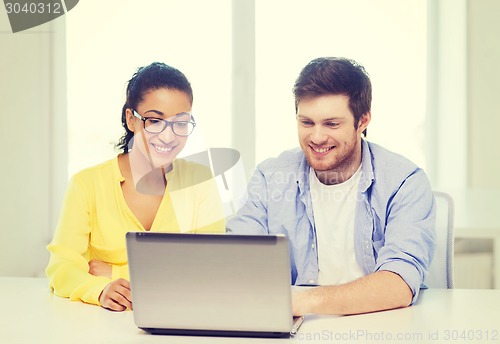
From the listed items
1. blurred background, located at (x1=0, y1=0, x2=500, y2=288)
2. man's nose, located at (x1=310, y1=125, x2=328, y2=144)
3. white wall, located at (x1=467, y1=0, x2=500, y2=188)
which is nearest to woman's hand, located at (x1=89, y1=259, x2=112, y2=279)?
man's nose, located at (x1=310, y1=125, x2=328, y2=144)

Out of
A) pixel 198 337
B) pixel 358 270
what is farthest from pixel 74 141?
pixel 198 337

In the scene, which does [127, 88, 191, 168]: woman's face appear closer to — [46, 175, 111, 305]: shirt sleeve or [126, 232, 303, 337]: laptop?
[46, 175, 111, 305]: shirt sleeve

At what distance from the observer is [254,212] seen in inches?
83.6

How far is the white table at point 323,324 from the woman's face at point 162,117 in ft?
1.83

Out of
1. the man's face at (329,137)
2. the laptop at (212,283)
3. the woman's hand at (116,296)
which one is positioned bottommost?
the woman's hand at (116,296)

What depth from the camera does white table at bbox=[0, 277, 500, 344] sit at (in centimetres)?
142

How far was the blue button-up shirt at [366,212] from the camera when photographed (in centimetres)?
186

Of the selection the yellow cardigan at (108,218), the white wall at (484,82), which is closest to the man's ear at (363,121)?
the yellow cardigan at (108,218)

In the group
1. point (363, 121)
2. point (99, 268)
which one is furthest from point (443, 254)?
point (99, 268)

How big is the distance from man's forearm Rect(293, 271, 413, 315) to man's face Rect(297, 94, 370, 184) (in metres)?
0.53

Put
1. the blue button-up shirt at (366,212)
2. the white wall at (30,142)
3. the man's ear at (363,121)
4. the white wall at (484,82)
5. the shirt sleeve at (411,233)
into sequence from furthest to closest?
the white wall at (484,82), the white wall at (30,142), the man's ear at (363,121), the blue button-up shirt at (366,212), the shirt sleeve at (411,233)

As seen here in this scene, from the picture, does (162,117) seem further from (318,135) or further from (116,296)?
(116,296)

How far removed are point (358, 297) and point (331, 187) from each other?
1.98ft

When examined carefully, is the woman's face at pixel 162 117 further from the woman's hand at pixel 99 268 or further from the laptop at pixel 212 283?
the laptop at pixel 212 283
